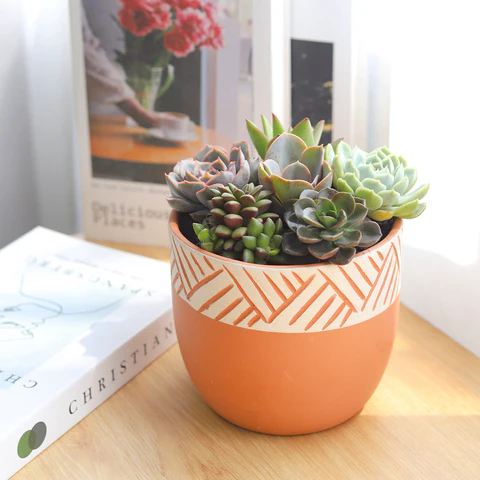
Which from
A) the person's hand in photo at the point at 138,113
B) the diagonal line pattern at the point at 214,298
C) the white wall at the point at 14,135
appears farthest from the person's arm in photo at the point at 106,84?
the diagonal line pattern at the point at 214,298

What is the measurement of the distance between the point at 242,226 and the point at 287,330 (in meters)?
0.08

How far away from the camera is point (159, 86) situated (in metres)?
0.76

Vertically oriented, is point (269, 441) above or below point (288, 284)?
below

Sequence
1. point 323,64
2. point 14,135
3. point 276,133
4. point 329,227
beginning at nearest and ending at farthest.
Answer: point 329,227
point 276,133
point 323,64
point 14,135

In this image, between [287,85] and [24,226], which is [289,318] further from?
[24,226]

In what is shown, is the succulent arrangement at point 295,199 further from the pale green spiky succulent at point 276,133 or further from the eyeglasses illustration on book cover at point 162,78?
the eyeglasses illustration on book cover at point 162,78

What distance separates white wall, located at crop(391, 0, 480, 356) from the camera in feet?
1.91

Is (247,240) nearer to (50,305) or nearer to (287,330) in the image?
(287,330)

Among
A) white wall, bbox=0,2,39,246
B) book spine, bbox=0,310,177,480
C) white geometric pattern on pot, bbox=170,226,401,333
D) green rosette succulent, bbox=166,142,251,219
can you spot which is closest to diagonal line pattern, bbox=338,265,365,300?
white geometric pattern on pot, bbox=170,226,401,333

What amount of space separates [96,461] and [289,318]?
7.9 inches

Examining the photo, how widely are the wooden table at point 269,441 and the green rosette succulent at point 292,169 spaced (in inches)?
8.0

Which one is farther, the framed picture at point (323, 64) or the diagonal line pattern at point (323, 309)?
the framed picture at point (323, 64)

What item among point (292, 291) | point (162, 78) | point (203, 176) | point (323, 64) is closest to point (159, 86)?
point (162, 78)

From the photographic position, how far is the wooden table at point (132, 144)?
0.78m
